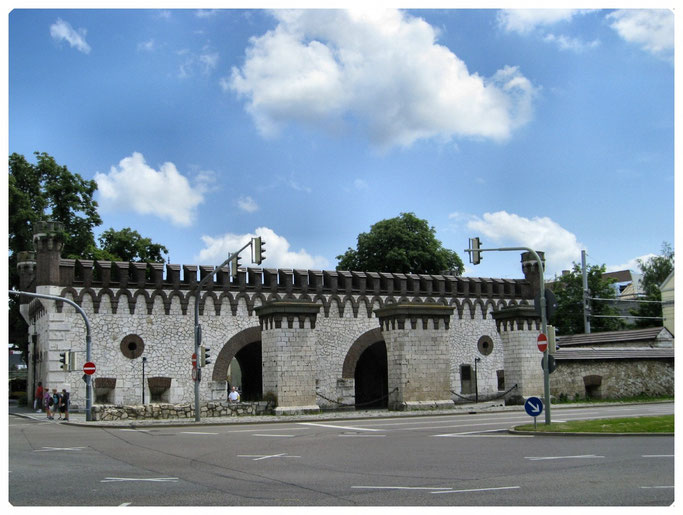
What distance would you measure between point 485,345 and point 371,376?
610cm

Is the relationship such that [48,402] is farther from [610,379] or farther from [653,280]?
[653,280]

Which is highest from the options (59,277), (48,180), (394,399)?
(48,180)

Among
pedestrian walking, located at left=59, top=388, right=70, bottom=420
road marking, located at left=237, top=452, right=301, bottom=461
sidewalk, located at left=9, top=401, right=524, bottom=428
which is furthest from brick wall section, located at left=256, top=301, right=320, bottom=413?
road marking, located at left=237, top=452, right=301, bottom=461

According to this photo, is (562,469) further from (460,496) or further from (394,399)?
(394,399)

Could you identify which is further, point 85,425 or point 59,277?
point 59,277

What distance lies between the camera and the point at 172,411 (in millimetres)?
27375

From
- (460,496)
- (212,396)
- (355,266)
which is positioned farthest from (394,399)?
(355,266)

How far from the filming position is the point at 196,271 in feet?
108

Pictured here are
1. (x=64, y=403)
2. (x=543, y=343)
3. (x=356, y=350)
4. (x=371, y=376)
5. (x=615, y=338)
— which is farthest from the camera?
(x=615, y=338)

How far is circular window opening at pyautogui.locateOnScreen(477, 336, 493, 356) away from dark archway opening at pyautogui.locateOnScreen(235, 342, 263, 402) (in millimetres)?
11249

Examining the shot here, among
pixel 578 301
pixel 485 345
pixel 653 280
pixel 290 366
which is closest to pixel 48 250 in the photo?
pixel 290 366

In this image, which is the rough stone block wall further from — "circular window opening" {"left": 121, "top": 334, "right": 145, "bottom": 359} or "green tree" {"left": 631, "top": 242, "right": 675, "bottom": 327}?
"green tree" {"left": 631, "top": 242, "right": 675, "bottom": 327}

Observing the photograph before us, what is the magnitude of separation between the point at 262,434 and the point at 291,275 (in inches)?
584

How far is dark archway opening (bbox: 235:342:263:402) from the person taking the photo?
3653 centimetres
